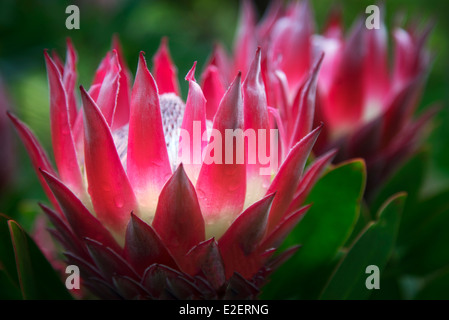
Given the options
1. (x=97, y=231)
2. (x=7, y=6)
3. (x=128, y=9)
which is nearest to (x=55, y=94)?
(x=97, y=231)

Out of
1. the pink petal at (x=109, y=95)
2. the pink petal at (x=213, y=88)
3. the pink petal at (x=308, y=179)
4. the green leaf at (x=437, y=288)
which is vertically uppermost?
the pink petal at (x=213, y=88)

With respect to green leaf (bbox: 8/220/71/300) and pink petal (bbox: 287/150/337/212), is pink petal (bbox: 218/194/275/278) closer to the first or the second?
pink petal (bbox: 287/150/337/212)

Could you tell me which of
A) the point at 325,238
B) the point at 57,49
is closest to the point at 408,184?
the point at 325,238

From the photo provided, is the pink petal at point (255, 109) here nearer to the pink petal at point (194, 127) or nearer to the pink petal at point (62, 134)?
the pink petal at point (194, 127)

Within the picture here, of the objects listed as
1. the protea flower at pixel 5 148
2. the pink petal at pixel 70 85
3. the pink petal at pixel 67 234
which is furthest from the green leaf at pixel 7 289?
the protea flower at pixel 5 148

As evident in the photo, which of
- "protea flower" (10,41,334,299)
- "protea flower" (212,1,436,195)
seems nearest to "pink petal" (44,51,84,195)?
"protea flower" (10,41,334,299)

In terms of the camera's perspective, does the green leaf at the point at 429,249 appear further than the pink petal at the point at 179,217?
Yes
